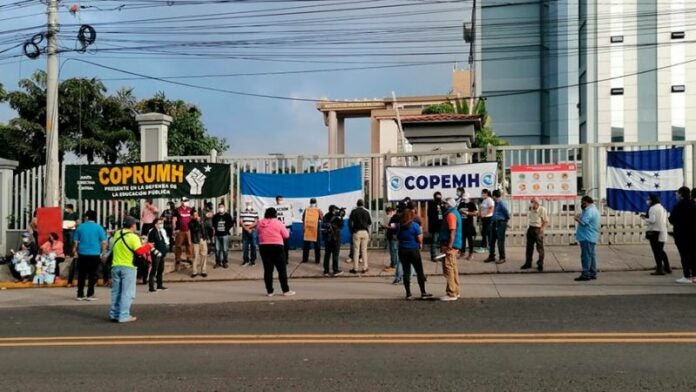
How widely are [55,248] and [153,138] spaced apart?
4218mm

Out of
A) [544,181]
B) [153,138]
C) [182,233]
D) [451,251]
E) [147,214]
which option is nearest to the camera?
[451,251]

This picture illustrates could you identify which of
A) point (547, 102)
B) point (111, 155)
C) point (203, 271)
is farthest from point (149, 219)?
point (547, 102)

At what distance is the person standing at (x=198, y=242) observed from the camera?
49.3 feet

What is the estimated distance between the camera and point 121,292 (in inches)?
392

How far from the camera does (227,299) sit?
12164mm

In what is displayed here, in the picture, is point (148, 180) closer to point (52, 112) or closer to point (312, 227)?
point (52, 112)

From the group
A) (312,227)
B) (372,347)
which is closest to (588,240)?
(312,227)

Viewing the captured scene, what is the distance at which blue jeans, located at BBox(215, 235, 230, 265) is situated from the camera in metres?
15.6

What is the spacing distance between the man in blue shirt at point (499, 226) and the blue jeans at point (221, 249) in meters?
6.10

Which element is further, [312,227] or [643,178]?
[643,178]

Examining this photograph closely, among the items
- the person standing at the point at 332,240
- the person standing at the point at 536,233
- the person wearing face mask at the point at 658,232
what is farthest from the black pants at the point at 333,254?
the person wearing face mask at the point at 658,232

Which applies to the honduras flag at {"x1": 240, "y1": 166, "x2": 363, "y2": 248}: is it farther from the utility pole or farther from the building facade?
the building facade

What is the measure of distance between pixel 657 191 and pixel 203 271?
1089 cm

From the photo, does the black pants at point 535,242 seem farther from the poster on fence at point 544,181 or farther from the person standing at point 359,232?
the person standing at point 359,232
